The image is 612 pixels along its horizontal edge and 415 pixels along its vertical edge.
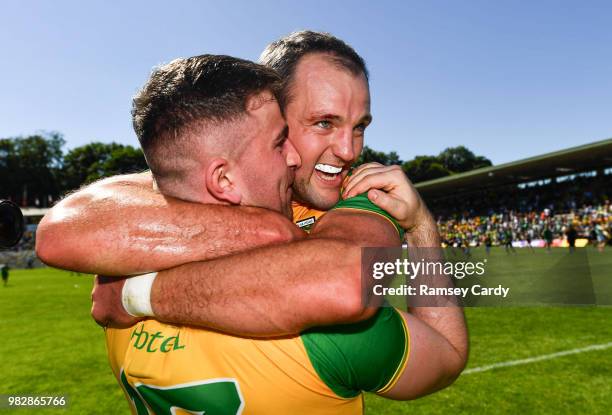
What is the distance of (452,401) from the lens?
6.96 metres

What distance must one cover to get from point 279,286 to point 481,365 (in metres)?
8.37

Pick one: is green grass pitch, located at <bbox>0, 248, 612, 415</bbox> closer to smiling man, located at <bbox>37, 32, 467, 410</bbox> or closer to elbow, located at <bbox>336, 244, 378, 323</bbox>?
smiling man, located at <bbox>37, 32, 467, 410</bbox>

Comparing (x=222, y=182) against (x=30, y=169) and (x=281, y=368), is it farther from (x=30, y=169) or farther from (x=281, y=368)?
(x=30, y=169)

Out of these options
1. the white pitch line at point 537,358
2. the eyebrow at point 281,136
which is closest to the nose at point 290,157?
the eyebrow at point 281,136

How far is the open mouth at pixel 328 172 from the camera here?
102 inches

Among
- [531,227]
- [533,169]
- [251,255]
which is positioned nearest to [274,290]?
[251,255]

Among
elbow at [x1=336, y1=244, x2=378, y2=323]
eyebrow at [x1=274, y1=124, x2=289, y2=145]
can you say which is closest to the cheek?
eyebrow at [x1=274, y1=124, x2=289, y2=145]

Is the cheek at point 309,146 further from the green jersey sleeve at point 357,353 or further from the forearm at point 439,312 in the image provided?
the green jersey sleeve at point 357,353

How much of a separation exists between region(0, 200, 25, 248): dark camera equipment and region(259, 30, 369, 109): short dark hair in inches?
54.5

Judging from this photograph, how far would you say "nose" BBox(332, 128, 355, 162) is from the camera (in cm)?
253

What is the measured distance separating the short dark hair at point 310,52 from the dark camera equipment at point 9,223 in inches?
54.5

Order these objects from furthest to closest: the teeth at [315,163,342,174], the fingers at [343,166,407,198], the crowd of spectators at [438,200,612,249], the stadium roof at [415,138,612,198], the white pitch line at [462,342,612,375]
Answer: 1. the stadium roof at [415,138,612,198]
2. the crowd of spectators at [438,200,612,249]
3. the white pitch line at [462,342,612,375]
4. the teeth at [315,163,342,174]
5. the fingers at [343,166,407,198]

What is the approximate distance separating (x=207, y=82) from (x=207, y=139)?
199 millimetres

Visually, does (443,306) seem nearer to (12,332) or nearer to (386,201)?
(386,201)
